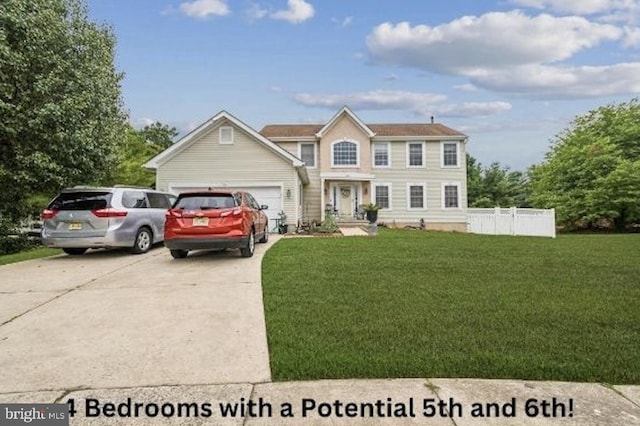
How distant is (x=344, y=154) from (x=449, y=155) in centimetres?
664

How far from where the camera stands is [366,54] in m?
17.2

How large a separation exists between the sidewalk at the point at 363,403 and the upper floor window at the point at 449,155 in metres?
23.7

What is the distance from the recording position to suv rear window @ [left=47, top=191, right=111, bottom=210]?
10133mm

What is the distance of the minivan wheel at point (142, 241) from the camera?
11.0 m

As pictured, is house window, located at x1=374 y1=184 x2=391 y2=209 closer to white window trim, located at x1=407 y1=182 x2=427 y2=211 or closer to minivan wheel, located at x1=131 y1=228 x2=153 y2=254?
white window trim, located at x1=407 y1=182 x2=427 y2=211

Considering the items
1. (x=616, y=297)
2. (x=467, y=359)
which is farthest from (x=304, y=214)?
(x=467, y=359)

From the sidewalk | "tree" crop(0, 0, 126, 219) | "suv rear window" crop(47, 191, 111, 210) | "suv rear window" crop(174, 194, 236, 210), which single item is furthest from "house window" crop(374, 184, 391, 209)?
the sidewalk

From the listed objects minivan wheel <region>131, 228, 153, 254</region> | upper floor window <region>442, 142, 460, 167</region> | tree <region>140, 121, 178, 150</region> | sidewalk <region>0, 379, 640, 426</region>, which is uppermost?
tree <region>140, 121, 178, 150</region>

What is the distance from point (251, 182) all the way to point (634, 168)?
24.3m

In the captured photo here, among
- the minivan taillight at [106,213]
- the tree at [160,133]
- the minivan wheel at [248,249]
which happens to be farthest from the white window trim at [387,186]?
the tree at [160,133]

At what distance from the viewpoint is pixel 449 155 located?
25.9 meters

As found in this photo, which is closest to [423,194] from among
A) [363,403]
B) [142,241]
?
[142,241]

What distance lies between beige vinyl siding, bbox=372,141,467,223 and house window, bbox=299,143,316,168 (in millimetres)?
4067

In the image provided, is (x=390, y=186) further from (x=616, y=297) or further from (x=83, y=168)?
(x=616, y=297)
